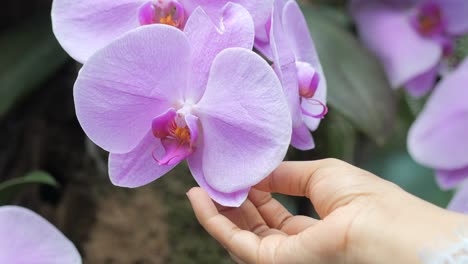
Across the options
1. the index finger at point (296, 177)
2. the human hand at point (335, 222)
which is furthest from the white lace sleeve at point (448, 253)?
the index finger at point (296, 177)

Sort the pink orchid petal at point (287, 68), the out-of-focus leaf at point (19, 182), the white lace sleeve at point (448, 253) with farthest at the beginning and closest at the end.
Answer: the out-of-focus leaf at point (19, 182) → the pink orchid petal at point (287, 68) → the white lace sleeve at point (448, 253)

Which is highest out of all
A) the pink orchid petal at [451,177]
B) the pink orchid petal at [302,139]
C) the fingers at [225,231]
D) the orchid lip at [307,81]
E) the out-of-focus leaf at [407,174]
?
the orchid lip at [307,81]

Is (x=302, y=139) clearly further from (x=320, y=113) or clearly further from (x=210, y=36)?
(x=210, y=36)

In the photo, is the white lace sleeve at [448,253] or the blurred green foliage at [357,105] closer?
the white lace sleeve at [448,253]

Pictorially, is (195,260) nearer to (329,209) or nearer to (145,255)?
(145,255)

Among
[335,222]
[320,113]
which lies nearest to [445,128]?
[320,113]

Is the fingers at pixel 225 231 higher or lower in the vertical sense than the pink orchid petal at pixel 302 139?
lower

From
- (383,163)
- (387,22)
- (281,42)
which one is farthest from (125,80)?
(383,163)

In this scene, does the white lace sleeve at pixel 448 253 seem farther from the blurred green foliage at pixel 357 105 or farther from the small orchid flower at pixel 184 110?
the blurred green foliage at pixel 357 105

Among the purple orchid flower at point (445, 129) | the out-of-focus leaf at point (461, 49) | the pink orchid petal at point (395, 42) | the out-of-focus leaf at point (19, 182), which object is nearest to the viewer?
the out-of-focus leaf at point (19, 182)
